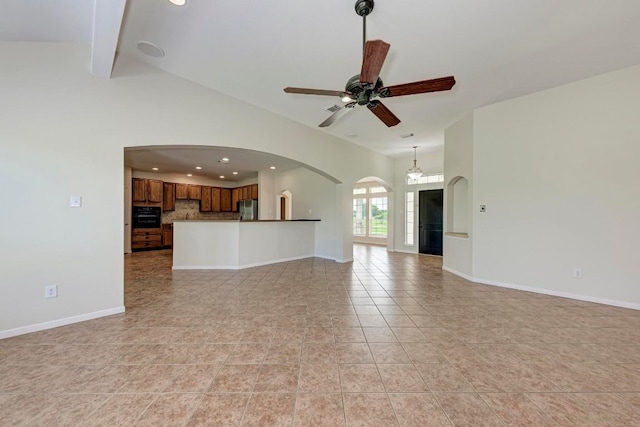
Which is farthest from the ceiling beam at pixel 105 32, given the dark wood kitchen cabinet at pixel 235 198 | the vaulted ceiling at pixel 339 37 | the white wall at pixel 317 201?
the dark wood kitchen cabinet at pixel 235 198

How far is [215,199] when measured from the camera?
31.0 ft

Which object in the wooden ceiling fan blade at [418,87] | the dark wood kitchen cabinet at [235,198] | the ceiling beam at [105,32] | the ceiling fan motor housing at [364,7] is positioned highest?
the ceiling fan motor housing at [364,7]

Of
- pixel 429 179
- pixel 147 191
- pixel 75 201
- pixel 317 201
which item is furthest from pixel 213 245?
pixel 429 179

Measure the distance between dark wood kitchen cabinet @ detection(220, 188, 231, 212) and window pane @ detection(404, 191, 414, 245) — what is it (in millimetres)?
6701

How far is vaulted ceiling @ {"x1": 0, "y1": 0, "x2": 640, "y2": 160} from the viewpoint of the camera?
2.10m

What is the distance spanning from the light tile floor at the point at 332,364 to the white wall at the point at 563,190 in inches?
20.8

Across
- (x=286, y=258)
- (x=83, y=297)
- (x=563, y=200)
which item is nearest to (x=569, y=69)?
(x=563, y=200)

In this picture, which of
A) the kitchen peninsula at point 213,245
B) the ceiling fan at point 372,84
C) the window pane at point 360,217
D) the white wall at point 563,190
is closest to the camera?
the ceiling fan at point 372,84

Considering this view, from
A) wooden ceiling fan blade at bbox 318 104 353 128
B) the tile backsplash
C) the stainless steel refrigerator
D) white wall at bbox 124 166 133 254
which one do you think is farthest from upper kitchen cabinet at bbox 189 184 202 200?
wooden ceiling fan blade at bbox 318 104 353 128

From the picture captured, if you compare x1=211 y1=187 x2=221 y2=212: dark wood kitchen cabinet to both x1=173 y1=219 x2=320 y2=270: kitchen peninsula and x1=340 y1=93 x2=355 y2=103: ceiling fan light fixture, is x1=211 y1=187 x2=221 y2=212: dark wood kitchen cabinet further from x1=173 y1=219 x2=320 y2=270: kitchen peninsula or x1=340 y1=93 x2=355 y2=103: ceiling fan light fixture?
x1=340 y1=93 x2=355 y2=103: ceiling fan light fixture

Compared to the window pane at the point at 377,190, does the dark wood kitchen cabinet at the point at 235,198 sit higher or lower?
lower

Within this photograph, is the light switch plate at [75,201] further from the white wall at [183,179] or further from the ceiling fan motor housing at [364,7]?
the white wall at [183,179]

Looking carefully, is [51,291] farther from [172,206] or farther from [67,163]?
[172,206]

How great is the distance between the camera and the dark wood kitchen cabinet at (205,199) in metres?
9.11
